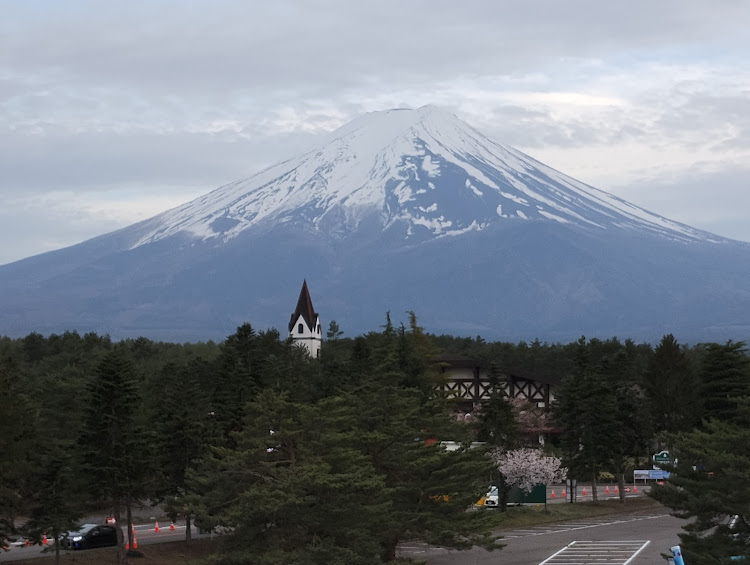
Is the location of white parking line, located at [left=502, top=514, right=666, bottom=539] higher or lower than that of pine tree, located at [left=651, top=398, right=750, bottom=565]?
lower

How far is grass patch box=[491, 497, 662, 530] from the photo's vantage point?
6309 cm

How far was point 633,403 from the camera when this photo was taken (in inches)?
2899

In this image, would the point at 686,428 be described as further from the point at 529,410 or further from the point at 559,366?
the point at 559,366

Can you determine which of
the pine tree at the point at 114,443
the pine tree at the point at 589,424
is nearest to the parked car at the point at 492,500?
the pine tree at the point at 589,424

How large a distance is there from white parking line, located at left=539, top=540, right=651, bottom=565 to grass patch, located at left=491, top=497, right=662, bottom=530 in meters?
7.09

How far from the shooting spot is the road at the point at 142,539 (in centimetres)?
4872

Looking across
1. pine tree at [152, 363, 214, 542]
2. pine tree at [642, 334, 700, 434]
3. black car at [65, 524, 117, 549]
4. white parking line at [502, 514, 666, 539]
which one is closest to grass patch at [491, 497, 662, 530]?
white parking line at [502, 514, 666, 539]

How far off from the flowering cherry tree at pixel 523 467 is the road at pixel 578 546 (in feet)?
15.8

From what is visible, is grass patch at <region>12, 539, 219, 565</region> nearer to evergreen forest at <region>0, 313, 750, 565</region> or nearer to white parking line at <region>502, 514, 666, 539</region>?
evergreen forest at <region>0, 313, 750, 565</region>

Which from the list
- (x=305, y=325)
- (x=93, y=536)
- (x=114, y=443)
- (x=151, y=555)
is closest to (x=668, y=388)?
(x=151, y=555)

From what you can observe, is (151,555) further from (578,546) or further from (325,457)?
(578,546)

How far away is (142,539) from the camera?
182 ft

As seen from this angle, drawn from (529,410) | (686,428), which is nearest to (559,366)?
(529,410)

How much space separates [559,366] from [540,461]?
62625 mm
